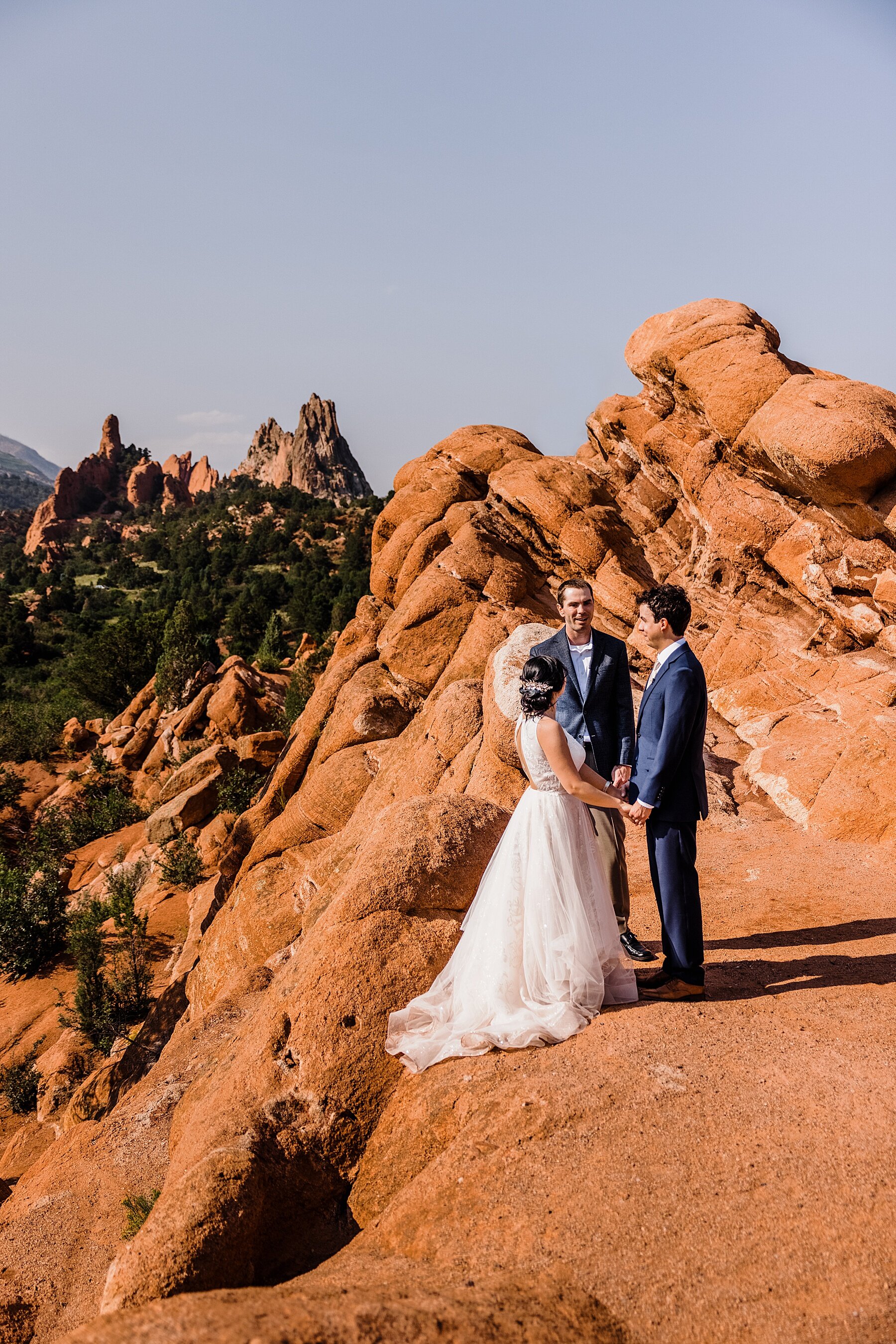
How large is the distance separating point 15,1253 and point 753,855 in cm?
732

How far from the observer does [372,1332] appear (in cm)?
226

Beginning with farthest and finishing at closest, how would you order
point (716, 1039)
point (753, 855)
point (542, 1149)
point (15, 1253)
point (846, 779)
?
point (846, 779)
point (753, 855)
point (15, 1253)
point (716, 1039)
point (542, 1149)

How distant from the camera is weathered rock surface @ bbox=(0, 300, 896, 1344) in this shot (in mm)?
2689

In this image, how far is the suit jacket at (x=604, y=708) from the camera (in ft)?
18.8

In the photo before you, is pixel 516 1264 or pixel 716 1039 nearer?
pixel 516 1264

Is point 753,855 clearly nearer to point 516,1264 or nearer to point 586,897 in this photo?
point 586,897

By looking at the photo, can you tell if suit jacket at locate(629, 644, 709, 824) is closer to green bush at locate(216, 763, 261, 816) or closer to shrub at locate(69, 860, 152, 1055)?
shrub at locate(69, 860, 152, 1055)

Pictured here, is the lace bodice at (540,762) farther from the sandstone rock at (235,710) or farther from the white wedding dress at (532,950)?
the sandstone rock at (235,710)

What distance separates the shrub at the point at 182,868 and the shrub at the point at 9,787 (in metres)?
11.9

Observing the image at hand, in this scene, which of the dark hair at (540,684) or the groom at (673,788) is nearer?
the dark hair at (540,684)

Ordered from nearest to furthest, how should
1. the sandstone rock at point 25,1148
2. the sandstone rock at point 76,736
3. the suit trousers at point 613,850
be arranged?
1. the suit trousers at point 613,850
2. the sandstone rock at point 25,1148
3. the sandstone rock at point 76,736

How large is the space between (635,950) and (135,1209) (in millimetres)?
4162

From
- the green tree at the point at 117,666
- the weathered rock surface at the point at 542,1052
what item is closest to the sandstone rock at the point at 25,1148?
the weathered rock surface at the point at 542,1052

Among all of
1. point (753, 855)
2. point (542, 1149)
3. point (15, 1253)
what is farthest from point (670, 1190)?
point (753, 855)
